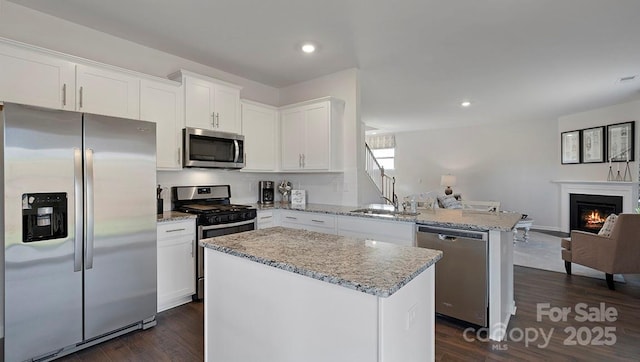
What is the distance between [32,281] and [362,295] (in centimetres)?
222

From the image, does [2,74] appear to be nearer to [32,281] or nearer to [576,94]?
[32,281]

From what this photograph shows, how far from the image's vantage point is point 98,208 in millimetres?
2262

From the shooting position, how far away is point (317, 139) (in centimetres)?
383

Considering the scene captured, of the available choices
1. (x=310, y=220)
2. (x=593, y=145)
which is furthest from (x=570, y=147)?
(x=310, y=220)

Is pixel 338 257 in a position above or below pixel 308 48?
below

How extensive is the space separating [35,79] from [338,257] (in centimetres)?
266

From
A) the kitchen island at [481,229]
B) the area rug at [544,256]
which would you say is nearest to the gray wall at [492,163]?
the area rug at [544,256]

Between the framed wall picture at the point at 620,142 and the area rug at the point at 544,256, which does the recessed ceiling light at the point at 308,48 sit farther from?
→ the framed wall picture at the point at 620,142

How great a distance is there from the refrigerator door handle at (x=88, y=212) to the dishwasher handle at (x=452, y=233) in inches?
102

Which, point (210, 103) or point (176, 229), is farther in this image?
point (210, 103)

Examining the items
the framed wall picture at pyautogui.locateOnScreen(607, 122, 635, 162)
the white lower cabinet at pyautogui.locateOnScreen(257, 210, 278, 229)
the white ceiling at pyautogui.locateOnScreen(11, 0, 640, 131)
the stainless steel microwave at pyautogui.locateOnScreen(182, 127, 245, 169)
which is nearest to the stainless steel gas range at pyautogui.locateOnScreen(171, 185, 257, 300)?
the white lower cabinet at pyautogui.locateOnScreen(257, 210, 278, 229)

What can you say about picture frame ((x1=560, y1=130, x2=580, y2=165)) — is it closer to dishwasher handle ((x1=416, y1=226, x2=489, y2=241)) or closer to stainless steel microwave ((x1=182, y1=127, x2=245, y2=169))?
dishwasher handle ((x1=416, y1=226, x2=489, y2=241))

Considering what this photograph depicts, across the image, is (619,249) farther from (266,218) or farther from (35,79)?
(35,79)

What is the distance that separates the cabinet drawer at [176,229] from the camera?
280 cm
